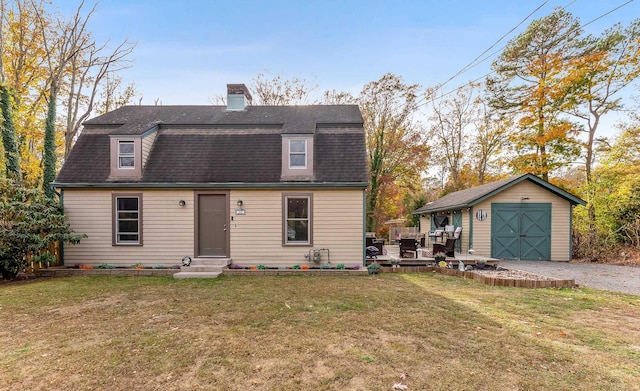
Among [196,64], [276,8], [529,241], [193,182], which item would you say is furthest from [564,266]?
[196,64]

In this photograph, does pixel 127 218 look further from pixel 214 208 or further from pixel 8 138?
pixel 8 138

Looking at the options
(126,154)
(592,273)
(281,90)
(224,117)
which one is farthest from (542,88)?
(126,154)

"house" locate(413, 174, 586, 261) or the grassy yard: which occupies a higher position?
"house" locate(413, 174, 586, 261)

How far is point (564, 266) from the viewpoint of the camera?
10609 mm

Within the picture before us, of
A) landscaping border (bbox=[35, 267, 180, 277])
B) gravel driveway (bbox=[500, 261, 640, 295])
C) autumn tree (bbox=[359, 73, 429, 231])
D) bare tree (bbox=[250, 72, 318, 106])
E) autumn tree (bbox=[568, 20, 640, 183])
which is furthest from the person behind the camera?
bare tree (bbox=[250, 72, 318, 106])

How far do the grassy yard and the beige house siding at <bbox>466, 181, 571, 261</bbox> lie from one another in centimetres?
534

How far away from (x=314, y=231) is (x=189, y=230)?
399cm

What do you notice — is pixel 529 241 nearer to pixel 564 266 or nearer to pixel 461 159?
pixel 564 266

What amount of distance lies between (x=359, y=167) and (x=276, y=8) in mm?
9663

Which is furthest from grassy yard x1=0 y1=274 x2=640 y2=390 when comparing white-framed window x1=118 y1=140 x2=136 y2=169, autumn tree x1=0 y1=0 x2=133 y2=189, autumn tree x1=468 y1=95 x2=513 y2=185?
autumn tree x1=468 y1=95 x2=513 y2=185

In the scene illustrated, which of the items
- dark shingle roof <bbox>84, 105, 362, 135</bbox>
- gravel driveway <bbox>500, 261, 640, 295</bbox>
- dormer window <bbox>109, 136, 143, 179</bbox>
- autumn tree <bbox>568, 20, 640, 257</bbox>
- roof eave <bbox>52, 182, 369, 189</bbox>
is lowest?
gravel driveway <bbox>500, 261, 640, 295</bbox>

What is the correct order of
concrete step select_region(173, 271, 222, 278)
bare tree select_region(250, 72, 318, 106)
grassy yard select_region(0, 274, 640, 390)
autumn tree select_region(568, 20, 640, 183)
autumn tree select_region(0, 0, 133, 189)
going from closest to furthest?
grassy yard select_region(0, 274, 640, 390) < concrete step select_region(173, 271, 222, 278) < autumn tree select_region(0, 0, 133, 189) < autumn tree select_region(568, 20, 640, 183) < bare tree select_region(250, 72, 318, 106)

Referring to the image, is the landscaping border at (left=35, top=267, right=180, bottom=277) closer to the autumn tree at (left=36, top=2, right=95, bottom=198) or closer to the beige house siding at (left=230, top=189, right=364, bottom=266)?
the beige house siding at (left=230, top=189, right=364, bottom=266)

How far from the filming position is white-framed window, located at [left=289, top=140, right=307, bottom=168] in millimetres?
9633
